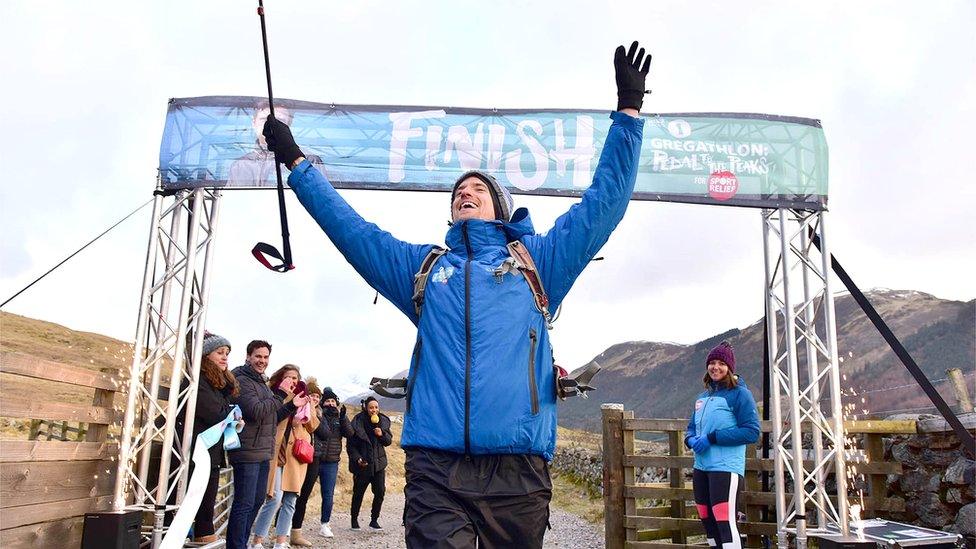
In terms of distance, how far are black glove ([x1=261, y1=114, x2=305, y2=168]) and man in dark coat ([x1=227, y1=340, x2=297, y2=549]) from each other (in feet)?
12.9

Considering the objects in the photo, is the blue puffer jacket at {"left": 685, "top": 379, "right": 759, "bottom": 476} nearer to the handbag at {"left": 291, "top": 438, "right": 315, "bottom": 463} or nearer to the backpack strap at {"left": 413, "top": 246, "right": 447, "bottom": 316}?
the handbag at {"left": 291, "top": 438, "right": 315, "bottom": 463}

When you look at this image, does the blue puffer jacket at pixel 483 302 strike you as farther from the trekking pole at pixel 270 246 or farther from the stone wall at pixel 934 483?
the stone wall at pixel 934 483

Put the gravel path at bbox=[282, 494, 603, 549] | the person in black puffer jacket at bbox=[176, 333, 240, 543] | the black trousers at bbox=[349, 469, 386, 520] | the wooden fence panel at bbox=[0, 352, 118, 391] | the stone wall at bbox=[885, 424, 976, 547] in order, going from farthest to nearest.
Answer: the black trousers at bbox=[349, 469, 386, 520]
the gravel path at bbox=[282, 494, 603, 549]
the person in black puffer jacket at bbox=[176, 333, 240, 543]
the stone wall at bbox=[885, 424, 976, 547]
the wooden fence panel at bbox=[0, 352, 118, 391]

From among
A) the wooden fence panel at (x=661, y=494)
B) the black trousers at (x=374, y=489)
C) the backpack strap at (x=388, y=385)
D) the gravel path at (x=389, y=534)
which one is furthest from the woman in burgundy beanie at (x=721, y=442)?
the black trousers at (x=374, y=489)

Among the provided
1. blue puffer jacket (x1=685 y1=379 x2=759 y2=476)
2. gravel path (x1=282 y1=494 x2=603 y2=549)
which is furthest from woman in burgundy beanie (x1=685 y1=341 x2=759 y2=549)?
gravel path (x1=282 y1=494 x2=603 y2=549)

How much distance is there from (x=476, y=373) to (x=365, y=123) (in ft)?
18.9

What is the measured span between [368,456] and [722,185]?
6.41 meters

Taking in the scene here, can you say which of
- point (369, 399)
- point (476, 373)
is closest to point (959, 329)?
point (369, 399)

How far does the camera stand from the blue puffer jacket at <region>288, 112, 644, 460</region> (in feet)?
7.39

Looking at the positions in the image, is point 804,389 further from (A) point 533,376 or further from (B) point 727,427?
(A) point 533,376

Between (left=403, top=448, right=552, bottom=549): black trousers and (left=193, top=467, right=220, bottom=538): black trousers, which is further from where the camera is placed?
(left=193, top=467, right=220, bottom=538): black trousers

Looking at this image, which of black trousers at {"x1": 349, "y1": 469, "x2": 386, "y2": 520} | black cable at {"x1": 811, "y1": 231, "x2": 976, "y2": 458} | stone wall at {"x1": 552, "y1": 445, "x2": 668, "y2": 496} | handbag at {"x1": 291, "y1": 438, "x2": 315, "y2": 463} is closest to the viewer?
black cable at {"x1": 811, "y1": 231, "x2": 976, "y2": 458}

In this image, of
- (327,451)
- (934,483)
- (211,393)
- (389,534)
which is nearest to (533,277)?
(211,393)

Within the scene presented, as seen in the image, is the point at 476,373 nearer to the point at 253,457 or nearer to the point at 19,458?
the point at 19,458
